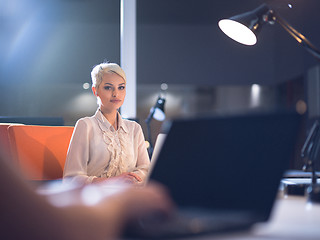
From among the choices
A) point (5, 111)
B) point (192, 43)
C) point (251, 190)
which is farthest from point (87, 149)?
point (192, 43)

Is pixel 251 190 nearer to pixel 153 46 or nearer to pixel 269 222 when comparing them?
pixel 269 222

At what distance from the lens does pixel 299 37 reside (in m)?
1.61

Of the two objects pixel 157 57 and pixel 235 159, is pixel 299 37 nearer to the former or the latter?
pixel 235 159

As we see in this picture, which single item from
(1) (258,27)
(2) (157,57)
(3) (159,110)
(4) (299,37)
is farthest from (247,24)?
(2) (157,57)

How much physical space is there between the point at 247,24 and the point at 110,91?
0.82 metres

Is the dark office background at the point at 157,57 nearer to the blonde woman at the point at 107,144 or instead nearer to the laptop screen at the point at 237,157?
the blonde woman at the point at 107,144

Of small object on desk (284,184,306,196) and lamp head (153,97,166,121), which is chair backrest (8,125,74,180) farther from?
lamp head (153,97,166,121)

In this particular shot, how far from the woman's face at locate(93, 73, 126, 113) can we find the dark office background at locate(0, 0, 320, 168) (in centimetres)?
379

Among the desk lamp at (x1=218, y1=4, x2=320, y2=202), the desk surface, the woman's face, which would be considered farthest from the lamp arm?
the woman's face

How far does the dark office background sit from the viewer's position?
230 inches

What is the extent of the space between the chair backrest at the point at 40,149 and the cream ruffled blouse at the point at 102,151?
0.26m

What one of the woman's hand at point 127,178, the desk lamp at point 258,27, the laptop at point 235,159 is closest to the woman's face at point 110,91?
the woman's hand at point 127,178

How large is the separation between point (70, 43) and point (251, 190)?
5642 millimetres

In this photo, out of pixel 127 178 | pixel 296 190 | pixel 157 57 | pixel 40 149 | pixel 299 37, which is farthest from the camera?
pixel 157 57
